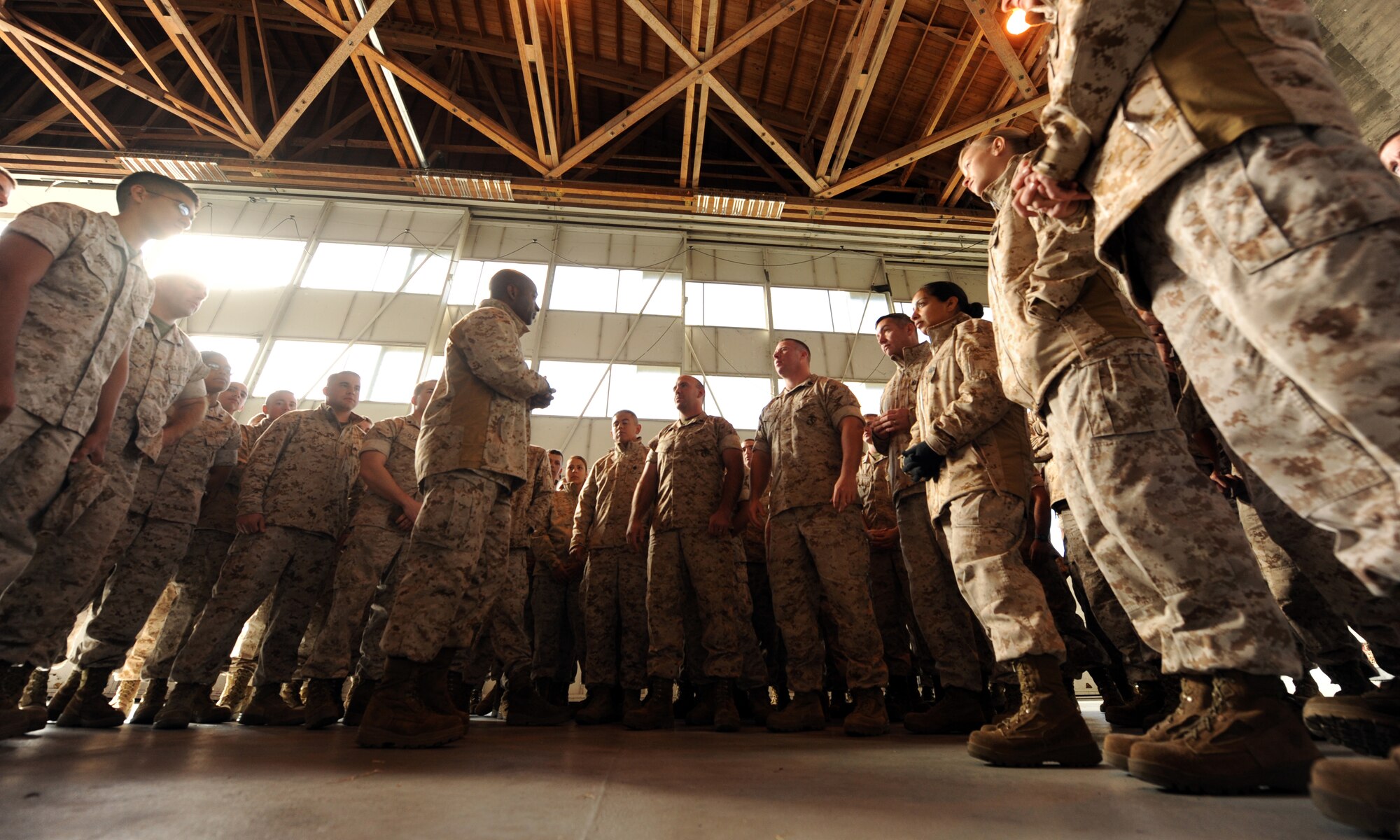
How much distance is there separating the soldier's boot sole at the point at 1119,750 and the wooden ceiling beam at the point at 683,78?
6.34 meters

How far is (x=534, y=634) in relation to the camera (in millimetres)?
4074

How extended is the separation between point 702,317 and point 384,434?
20.3ft

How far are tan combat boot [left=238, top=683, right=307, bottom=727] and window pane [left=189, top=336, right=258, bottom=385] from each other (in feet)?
20.9

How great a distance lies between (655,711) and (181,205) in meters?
2.75

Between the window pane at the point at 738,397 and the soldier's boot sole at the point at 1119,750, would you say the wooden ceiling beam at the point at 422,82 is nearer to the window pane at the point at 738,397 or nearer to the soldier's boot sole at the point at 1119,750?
the window pane at the point at 738,397

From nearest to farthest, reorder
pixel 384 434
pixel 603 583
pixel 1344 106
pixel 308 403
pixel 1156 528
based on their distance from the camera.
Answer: pixel 1344 106, pixel 1156 528, pixel 384 434, pixel 603 583, pixel 308 403

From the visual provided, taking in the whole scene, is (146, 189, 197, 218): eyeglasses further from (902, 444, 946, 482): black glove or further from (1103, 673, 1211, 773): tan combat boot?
(1103, 673, 1211, 773): tan combat boot

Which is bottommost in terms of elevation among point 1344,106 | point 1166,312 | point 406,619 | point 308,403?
point 406,619

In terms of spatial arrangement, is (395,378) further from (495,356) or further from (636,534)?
(495,356)

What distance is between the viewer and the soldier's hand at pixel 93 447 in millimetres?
1970

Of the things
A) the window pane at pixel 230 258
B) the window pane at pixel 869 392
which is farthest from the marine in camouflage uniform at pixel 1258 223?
the window pane at pixel 230 258

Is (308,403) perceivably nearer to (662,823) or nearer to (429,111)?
(429,111)

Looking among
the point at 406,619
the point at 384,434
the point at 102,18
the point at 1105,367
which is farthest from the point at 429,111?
the point at 1105,367

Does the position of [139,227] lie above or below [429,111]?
below
